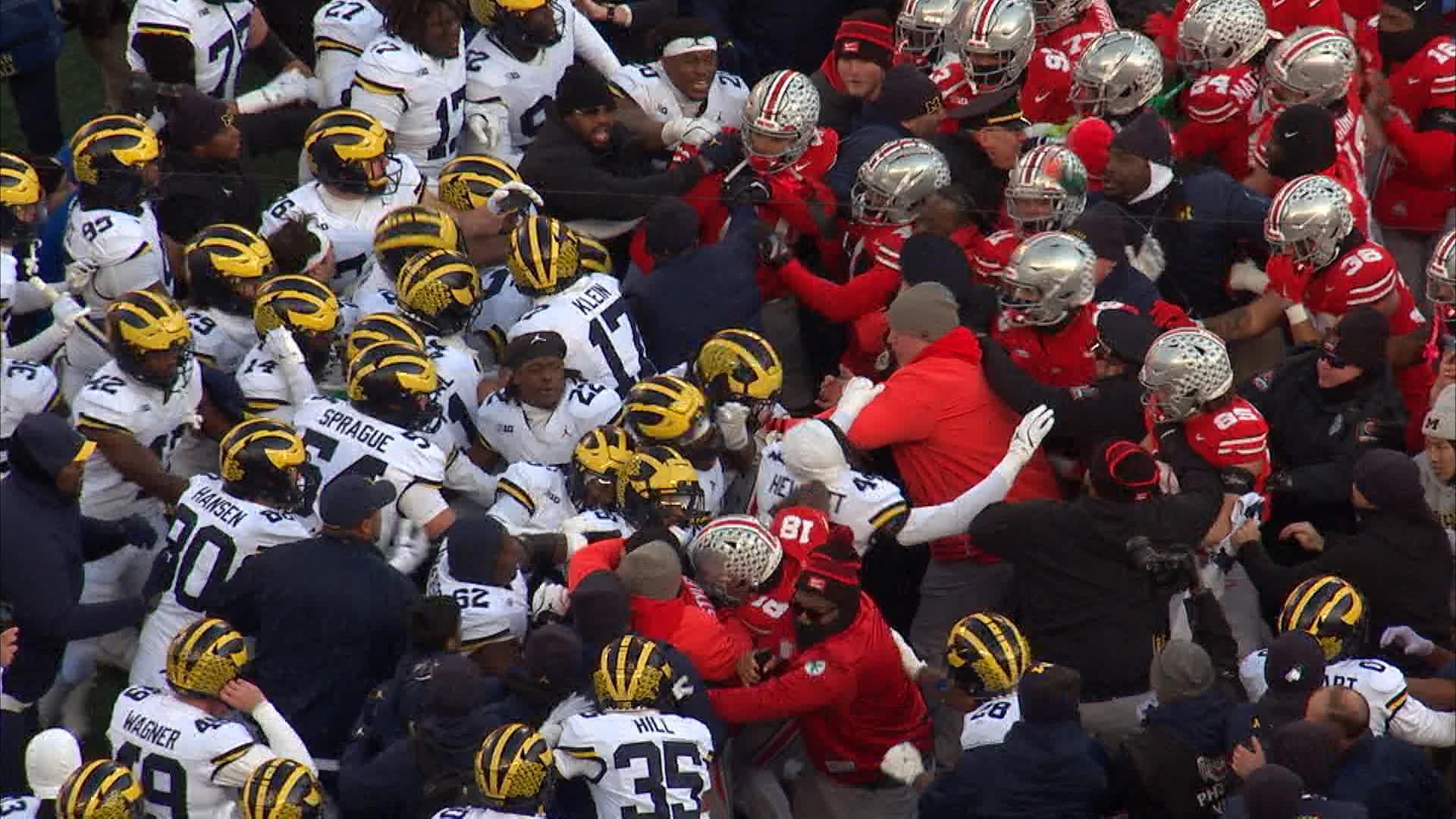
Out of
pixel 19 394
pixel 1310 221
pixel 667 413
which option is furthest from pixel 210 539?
pixel 1310 221

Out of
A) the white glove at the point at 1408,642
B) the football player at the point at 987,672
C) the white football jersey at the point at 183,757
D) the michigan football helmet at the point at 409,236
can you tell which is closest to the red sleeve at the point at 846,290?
the michigan football helmet at the point at 409,236

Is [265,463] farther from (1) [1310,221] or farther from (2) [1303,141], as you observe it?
(2) [1303,141]

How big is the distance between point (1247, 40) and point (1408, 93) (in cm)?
115

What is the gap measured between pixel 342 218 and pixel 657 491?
7.70 feet

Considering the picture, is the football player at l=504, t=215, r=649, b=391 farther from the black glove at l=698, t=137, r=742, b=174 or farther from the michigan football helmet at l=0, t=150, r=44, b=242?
the michigan football helmet at l=0, t=150, r=44, b=242

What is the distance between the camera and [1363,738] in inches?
355

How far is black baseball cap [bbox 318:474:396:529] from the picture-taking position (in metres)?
9.44

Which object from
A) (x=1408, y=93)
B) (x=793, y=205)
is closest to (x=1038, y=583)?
(x=793, y=205)

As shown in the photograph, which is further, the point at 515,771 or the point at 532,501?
the point at 532,501

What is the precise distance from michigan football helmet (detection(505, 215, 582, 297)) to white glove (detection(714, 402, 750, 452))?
Result: 880 millimetres

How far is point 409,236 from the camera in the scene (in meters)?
11.0

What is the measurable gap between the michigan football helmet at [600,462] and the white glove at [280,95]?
3.18 meters

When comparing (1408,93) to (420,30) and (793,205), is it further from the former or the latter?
(420,30)

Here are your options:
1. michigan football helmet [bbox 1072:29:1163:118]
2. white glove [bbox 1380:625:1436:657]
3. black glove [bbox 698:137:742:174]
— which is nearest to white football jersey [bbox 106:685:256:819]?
black glove [bbox 698:137:742:174]
